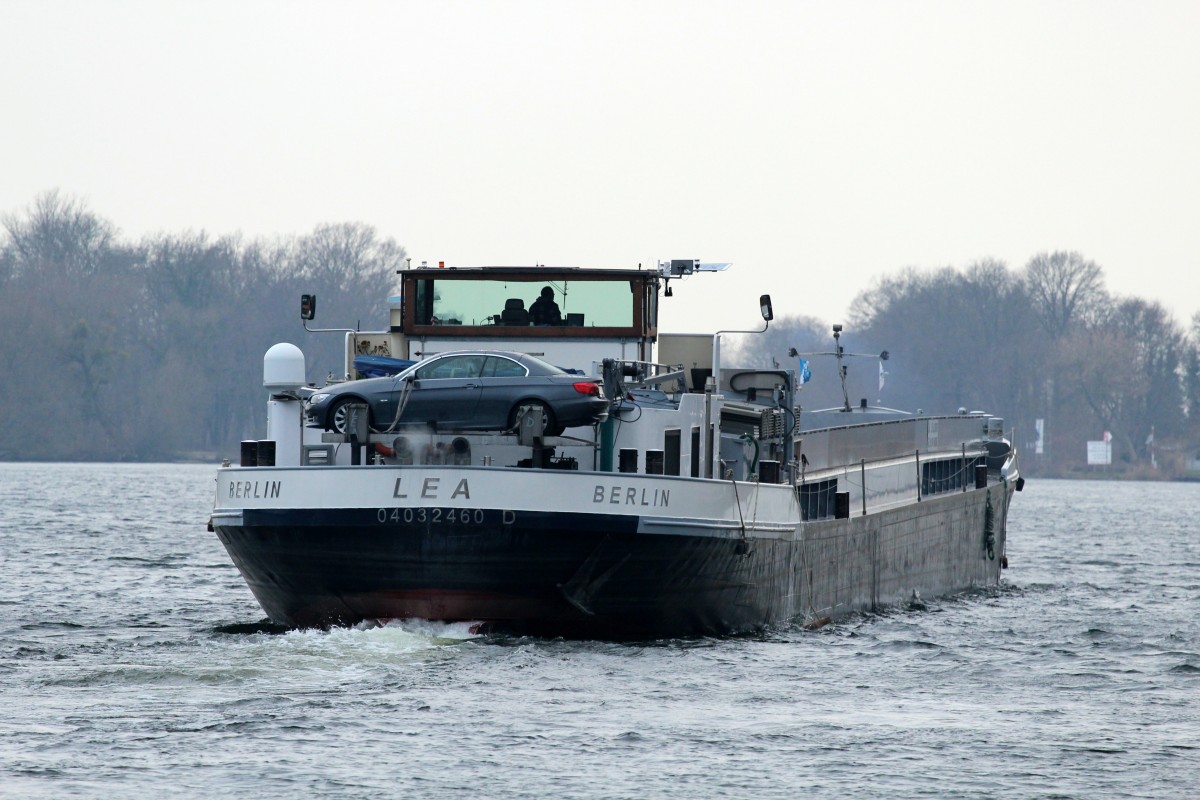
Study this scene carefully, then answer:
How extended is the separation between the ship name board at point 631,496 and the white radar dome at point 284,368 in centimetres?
485

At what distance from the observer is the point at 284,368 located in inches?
955

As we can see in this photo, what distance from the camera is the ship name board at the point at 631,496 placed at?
21.6 metres

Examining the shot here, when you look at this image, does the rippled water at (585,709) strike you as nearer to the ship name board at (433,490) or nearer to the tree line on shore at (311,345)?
the ship name board at (433,490)

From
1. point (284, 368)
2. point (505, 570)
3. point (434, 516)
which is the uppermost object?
point (284, 368)

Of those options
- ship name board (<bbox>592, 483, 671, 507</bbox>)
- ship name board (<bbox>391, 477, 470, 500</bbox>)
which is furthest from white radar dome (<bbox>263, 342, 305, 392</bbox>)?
ship name board (<bbox>592, 483, 671, 507</bbox>)

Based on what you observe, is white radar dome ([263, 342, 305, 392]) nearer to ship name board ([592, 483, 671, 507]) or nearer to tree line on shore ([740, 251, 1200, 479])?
ship name board ([592, 483, 671, 507])

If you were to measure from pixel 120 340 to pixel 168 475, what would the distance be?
1333 centimetres

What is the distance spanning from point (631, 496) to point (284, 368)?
5.22 m

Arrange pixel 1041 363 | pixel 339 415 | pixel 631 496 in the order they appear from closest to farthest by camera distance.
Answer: pixel 631 496 → pixel 339 415 → pixel 1041 363

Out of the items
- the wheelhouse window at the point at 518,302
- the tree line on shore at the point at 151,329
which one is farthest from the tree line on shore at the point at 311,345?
the wheelhouse window at the point at 518,302

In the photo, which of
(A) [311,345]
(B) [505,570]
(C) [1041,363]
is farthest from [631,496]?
(C) [1041,363]

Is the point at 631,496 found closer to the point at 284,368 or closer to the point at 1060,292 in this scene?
the point at 284,368

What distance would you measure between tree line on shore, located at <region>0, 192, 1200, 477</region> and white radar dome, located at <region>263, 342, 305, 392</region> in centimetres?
8132

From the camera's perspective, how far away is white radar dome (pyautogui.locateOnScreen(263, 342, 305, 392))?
24234mm
